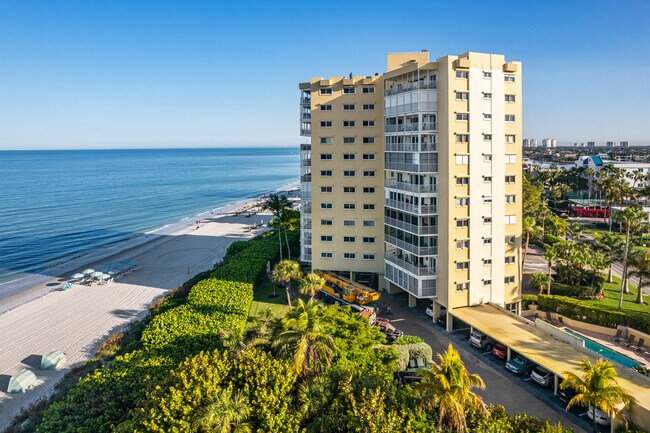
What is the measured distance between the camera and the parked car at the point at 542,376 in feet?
93.0

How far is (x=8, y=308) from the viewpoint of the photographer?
52.3m

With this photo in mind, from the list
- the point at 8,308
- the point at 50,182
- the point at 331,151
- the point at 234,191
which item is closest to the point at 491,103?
the point at 331,151

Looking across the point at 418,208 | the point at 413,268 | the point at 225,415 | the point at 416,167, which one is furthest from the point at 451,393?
the point at 416,167

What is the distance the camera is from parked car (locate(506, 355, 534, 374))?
30203 millimetres

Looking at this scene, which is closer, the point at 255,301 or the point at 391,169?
the point at 391,169

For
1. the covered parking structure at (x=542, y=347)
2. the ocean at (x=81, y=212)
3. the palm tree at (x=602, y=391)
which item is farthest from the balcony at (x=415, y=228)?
the ocean at (x=81, y=212)

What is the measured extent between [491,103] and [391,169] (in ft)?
34.7

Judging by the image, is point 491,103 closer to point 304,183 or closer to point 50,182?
point 304,183

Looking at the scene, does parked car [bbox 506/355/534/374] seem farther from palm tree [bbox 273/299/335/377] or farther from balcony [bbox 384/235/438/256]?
palm tree [bbox 273/299/335/377]

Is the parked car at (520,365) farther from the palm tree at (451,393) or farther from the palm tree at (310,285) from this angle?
the palm tree at (310,285)

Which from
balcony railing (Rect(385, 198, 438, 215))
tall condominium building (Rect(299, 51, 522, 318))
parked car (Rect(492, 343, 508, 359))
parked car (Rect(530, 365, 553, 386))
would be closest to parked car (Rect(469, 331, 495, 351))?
parked car (Rect(492, 343, 508, 359))

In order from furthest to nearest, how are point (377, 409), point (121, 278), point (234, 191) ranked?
1. point (234, 191)
2. point (121, 278)
3. point (377, 409)

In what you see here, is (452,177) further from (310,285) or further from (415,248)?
(310,285)

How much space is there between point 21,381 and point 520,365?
36331 millimetres
